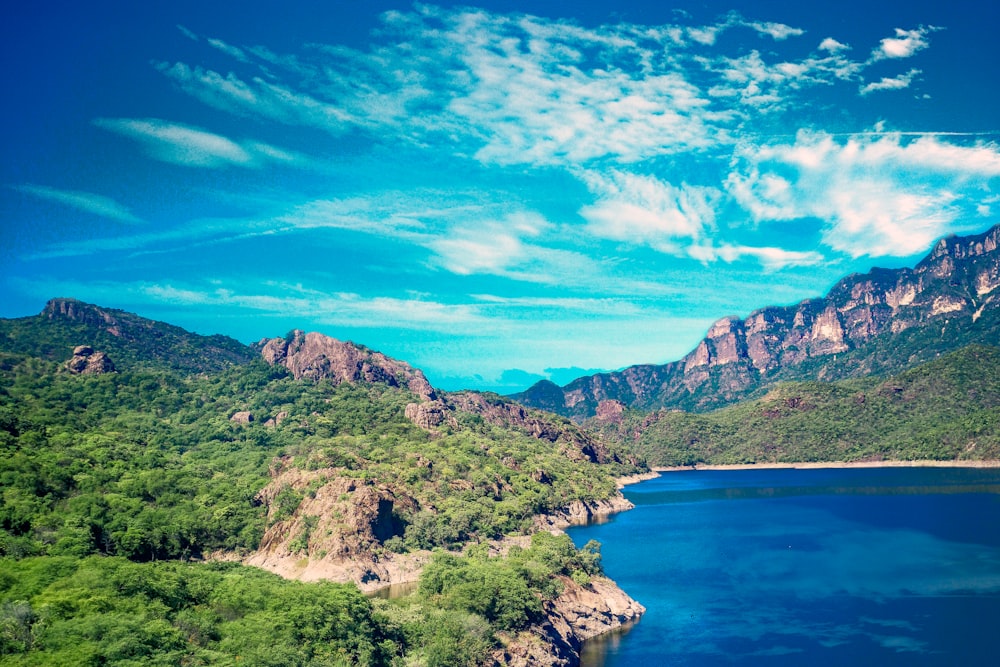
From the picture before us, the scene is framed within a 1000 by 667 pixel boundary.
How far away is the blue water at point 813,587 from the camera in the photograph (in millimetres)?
82188

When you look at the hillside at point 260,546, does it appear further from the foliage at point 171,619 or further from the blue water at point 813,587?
the blue water at point 813,587

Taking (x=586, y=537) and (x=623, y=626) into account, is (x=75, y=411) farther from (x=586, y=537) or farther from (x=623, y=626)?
(x=623, y=626)

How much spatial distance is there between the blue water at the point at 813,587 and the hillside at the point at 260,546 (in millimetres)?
11302

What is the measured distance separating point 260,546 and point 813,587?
299ft

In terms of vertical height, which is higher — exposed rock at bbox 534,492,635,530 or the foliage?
the foliage

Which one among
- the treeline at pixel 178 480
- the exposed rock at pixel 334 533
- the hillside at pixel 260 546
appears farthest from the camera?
the exposed rock at pixel 334 533

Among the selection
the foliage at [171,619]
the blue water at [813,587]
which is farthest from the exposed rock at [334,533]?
the blue water at [813,587]

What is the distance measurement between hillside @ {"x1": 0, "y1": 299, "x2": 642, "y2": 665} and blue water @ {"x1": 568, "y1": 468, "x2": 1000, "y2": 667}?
11.3 m

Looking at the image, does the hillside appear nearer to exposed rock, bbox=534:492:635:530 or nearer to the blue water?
exposed rock, bbox=534:492:635:530

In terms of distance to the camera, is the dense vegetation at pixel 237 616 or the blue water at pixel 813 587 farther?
the blue water at pixel 813 587

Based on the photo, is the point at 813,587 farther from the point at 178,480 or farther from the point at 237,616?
the point at 178,480

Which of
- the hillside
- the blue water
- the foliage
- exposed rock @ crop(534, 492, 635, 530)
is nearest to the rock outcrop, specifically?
the hillside

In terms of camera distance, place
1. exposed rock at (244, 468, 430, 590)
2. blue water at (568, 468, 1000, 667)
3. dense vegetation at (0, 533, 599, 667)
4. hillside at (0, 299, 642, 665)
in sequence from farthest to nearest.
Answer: exposed rock at (244, 468, 430, 590) < blue water at (568, 468, 1000, 667) < hillside at (0, 299, 642, 665) < dense vegetation at (0, 533, 599, 667)

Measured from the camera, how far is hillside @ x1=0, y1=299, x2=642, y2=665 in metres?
57.2
